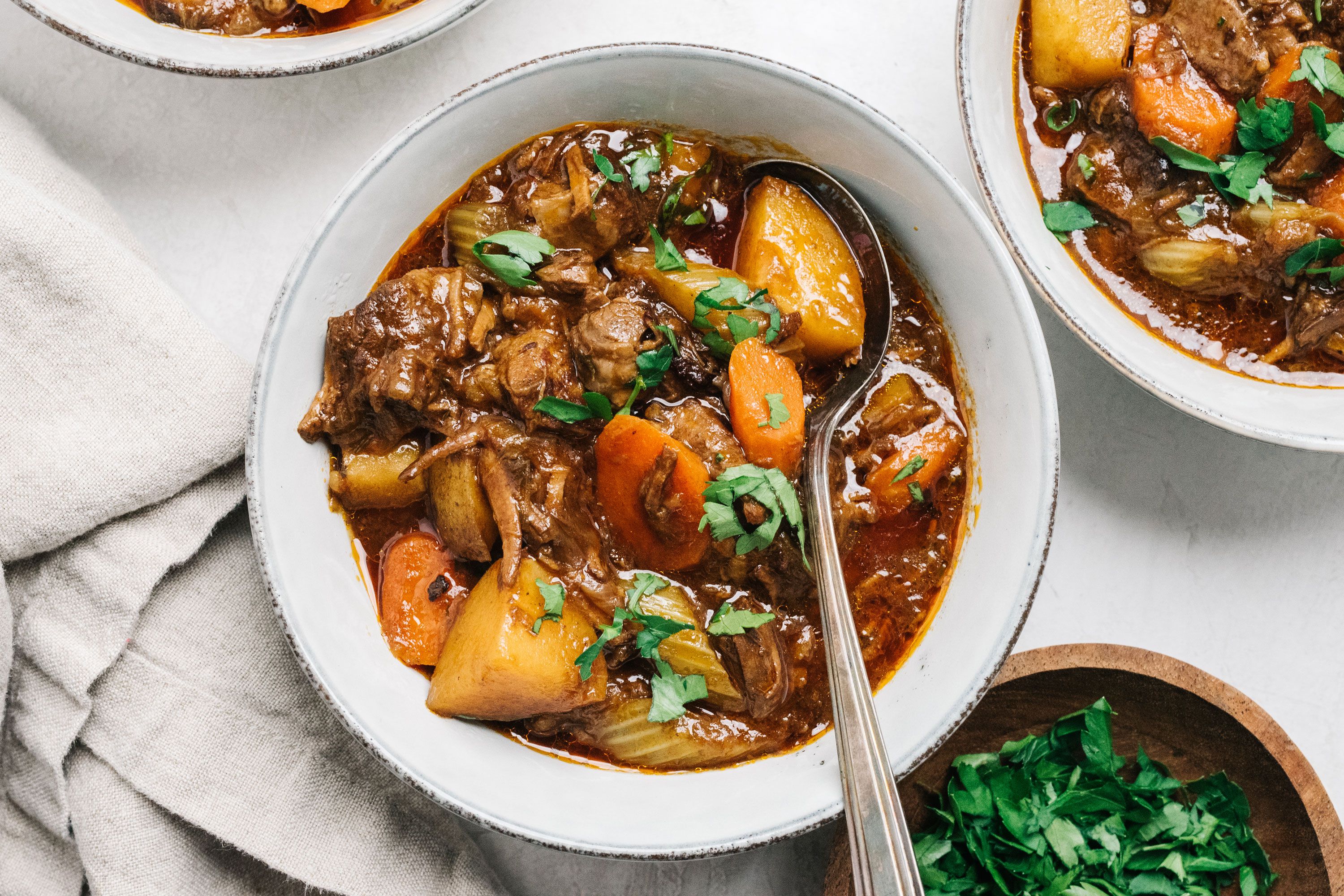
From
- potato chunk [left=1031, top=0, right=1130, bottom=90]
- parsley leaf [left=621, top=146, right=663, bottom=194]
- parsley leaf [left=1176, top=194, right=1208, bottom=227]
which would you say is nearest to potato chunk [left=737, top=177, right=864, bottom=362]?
parsley leaf [left=621, top=146, right=663, bottom=194]

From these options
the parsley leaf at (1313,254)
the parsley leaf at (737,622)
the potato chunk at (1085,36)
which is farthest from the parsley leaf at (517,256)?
the parsley leaf at (1313,254)

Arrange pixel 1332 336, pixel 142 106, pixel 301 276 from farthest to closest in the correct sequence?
pixel 142 106 → pixel 1332 336 → pixel 301 276

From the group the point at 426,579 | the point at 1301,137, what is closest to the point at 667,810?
the point at 426,579

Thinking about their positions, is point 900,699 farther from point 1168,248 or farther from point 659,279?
point 1168,248

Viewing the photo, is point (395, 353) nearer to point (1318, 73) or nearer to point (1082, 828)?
point (1082, 828)

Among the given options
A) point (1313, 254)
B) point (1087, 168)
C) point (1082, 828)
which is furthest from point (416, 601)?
point (1313, 254)

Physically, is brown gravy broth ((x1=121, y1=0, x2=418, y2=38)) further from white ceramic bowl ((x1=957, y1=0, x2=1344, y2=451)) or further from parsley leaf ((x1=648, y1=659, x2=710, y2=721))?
parsley leaf ((x1=648, y1=659, x2=710, y2=721))

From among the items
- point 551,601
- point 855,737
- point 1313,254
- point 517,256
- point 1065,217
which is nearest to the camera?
point 855,737
